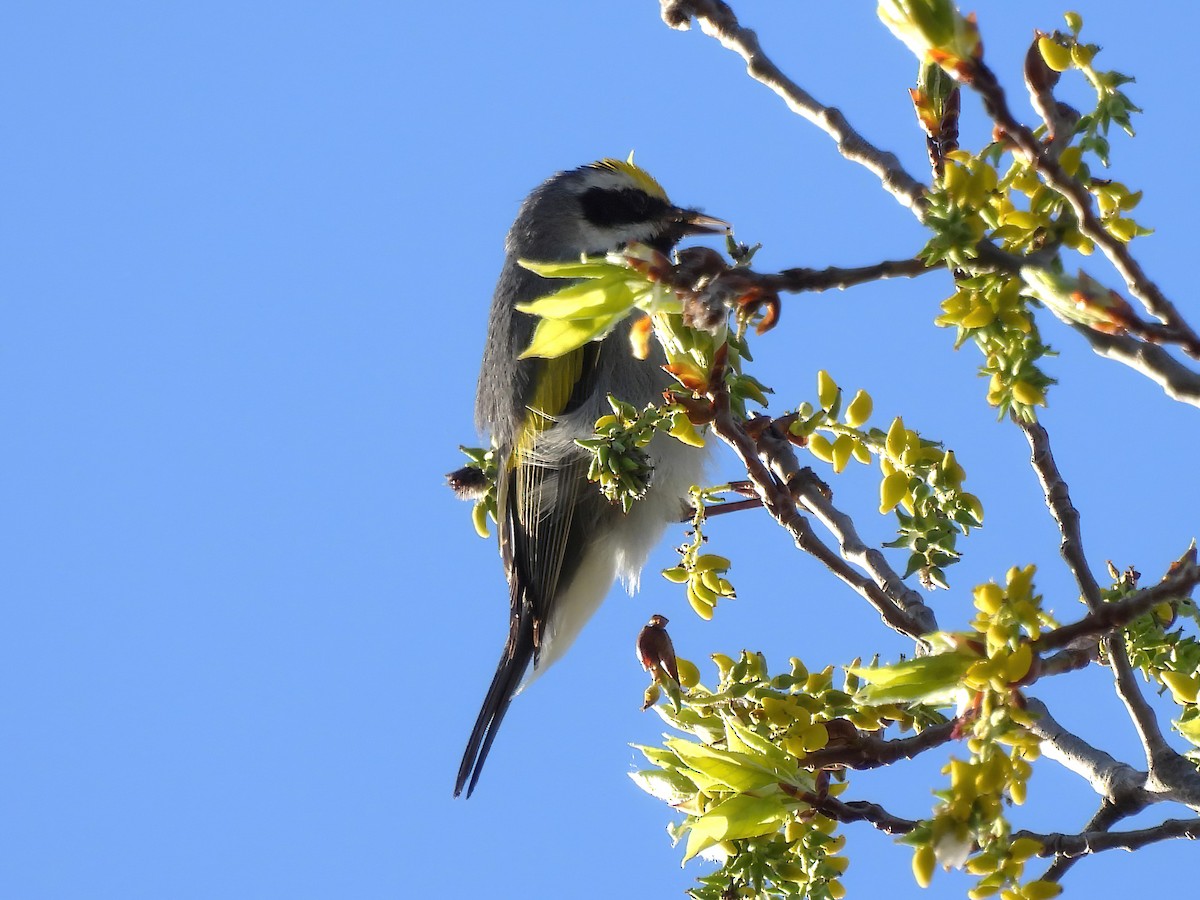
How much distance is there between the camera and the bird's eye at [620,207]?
6395 mm

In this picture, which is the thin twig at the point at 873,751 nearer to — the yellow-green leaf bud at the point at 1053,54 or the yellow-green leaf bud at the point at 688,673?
the yellow-green leaf bud at the point at 688,673

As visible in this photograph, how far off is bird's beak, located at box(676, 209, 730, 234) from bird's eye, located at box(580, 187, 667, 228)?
5.5 inches

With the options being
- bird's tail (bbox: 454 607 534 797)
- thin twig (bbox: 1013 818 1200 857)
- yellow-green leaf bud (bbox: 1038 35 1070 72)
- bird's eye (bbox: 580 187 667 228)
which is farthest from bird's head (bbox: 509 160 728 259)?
thin twig (bbox: 1013 818 1200 857)

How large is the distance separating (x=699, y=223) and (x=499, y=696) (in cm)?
240

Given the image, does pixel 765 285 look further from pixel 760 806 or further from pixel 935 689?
pixel 760 806

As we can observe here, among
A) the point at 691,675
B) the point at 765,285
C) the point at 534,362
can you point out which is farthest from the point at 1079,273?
the point at 534,362

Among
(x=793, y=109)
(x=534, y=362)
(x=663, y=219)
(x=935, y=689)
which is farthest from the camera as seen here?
(x=663, y=219)

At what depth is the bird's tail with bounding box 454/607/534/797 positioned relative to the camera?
5.29 meters

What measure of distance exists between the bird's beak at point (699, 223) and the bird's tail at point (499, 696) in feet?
6.55

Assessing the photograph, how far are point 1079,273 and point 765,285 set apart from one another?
1.29 ft

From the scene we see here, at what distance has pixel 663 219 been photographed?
634 centimetres

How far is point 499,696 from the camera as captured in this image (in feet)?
18.1

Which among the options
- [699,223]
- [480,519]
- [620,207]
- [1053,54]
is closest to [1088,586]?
[1053,54]

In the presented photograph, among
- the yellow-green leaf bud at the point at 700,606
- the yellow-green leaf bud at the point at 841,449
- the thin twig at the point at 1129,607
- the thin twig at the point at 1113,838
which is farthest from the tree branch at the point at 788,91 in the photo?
the thin twig at the point at 1113,838
